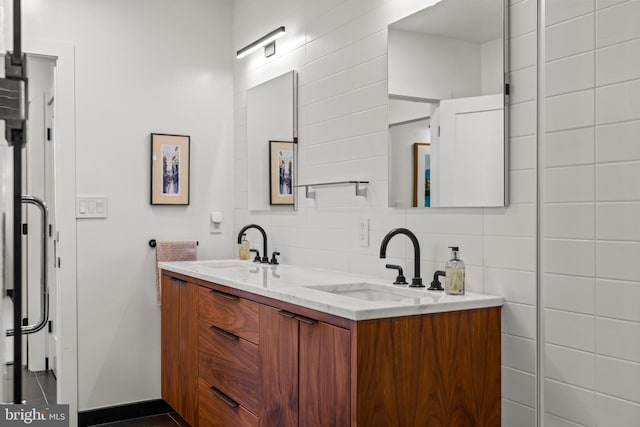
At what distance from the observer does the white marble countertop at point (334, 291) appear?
5.70ft

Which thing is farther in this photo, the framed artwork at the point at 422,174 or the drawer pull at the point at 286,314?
the framed artwork at the point at 422,174

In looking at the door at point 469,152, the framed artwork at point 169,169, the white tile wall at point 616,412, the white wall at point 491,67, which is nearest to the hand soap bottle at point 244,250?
the framed artwork at point 169,169

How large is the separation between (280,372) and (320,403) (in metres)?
0.29

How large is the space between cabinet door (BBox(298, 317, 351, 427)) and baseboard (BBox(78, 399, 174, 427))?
185cm

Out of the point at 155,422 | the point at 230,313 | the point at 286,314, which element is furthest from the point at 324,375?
the point at 155,422

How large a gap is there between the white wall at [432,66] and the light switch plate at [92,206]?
6.14ft

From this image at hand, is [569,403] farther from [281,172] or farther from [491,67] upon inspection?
[281,172]

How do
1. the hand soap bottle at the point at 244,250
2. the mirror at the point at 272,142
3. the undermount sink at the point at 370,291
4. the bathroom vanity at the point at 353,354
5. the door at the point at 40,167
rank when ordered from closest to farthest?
1. the bathroom vanity at the point at 353,354
2. the undermount sink at the point at 370,291
3. the mirror at the point at 272,142
4. the hand soap bottle at the point at 244,250
5. the door at the point at 40,167

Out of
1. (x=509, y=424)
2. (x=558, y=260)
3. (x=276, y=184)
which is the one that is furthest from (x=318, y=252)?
(x=558, y=260)

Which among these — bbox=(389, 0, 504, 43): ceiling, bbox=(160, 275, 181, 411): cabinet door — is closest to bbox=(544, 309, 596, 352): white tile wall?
bbox=(389, 0, 504, 43): ceiling

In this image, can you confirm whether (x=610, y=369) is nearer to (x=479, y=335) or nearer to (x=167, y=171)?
(x=479, y=335)

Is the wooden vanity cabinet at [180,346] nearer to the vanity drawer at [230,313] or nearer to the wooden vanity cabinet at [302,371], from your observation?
the vanity drawer at [230,313]

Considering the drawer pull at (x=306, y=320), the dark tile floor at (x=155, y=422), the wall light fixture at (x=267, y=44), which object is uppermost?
the wall light fixture at (x=267, y=44)

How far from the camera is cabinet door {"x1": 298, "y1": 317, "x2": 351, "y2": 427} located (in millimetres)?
1716
